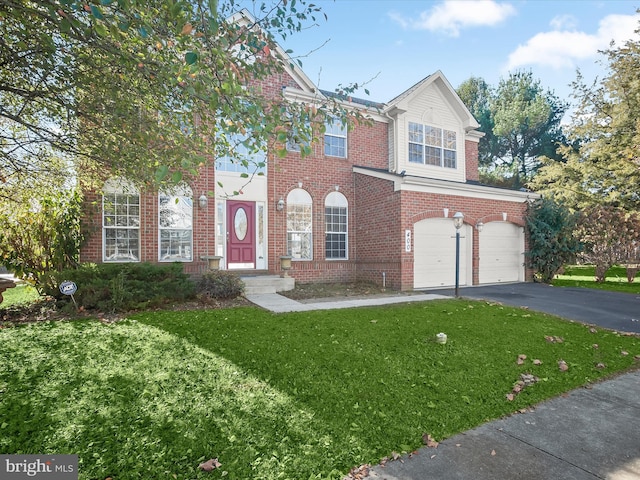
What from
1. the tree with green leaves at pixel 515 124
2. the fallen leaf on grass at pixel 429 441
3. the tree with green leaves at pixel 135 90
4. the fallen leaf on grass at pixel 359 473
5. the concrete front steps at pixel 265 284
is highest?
the tree with green leaves at pixel 515 124

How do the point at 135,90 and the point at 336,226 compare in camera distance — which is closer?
the point at 135,90

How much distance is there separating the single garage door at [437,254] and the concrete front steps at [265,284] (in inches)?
168

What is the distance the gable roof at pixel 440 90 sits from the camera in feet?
44.5

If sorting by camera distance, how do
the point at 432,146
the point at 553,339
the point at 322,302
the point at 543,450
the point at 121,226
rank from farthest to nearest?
the point at 432,146
the point at 121,226
the point at 322,302
the point at 553,339
the point at 543,450

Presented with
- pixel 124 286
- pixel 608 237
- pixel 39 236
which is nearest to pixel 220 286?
pixel 124 286

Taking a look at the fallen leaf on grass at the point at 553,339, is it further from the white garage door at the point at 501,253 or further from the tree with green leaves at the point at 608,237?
the tree with green leaves at the point at 608,237

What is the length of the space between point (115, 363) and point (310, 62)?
4.76 meters

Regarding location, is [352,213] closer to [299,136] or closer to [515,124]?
[299,136]

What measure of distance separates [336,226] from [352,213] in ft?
2.84

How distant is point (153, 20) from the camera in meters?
4.10

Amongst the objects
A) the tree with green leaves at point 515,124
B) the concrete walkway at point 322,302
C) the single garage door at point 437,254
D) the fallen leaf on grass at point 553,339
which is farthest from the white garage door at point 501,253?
the tree with green leaves at point 515,124

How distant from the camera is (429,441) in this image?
2.94m

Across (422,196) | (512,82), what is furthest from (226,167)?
(512,82)

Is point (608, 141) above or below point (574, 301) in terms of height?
above
